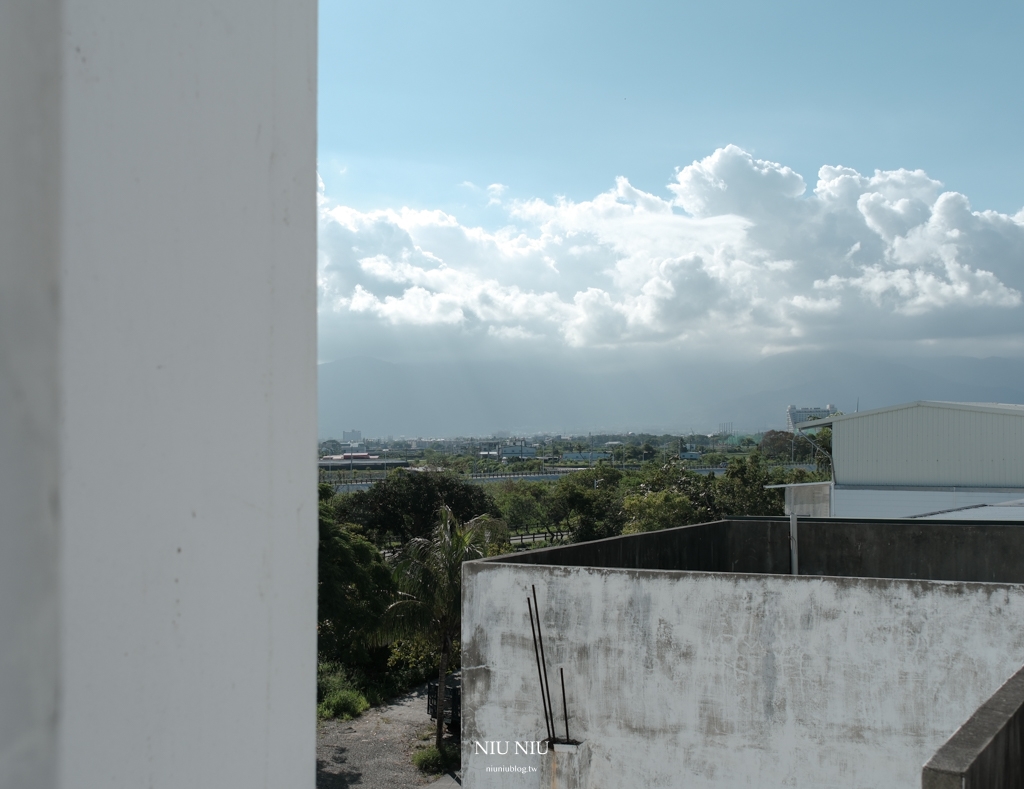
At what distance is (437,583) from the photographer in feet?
54.7

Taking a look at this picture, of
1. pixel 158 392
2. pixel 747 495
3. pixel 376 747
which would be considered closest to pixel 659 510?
pixel 747 495

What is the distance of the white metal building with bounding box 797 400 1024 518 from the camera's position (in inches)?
909

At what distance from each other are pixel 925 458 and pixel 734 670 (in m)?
19.4

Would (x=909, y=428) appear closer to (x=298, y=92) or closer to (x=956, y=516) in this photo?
(x=956, y=516)

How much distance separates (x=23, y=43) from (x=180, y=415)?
363 millimetres

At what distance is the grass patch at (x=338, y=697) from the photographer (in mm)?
20375

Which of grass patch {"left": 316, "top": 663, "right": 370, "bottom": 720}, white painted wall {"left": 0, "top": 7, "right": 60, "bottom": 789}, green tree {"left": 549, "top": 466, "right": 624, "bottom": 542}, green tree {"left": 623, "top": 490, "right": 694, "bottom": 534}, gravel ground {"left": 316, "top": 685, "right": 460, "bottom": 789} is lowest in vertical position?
gravel ground {"left": 316, "top": 685, "right": 460, "bottom": 789}

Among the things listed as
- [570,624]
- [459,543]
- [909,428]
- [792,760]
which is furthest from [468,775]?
[909,428]

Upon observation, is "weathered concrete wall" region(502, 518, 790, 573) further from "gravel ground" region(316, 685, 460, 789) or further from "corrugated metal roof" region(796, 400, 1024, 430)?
"corrugated metal roof" region(796, 400, 1024, 430)

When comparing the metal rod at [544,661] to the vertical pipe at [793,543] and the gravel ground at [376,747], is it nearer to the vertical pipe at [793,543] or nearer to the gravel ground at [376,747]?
the vertical pipe at [793,543]

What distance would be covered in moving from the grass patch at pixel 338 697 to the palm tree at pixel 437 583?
3.68 metres

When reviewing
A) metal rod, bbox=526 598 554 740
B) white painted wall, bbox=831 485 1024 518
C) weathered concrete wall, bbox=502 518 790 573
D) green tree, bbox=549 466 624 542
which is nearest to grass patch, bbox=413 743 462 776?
weathered concrete wall, bbox=502 518 790 573

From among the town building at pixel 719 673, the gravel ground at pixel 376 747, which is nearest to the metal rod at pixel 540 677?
the town building at pixel 719 673

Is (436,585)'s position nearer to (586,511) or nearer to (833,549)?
(833,549)
